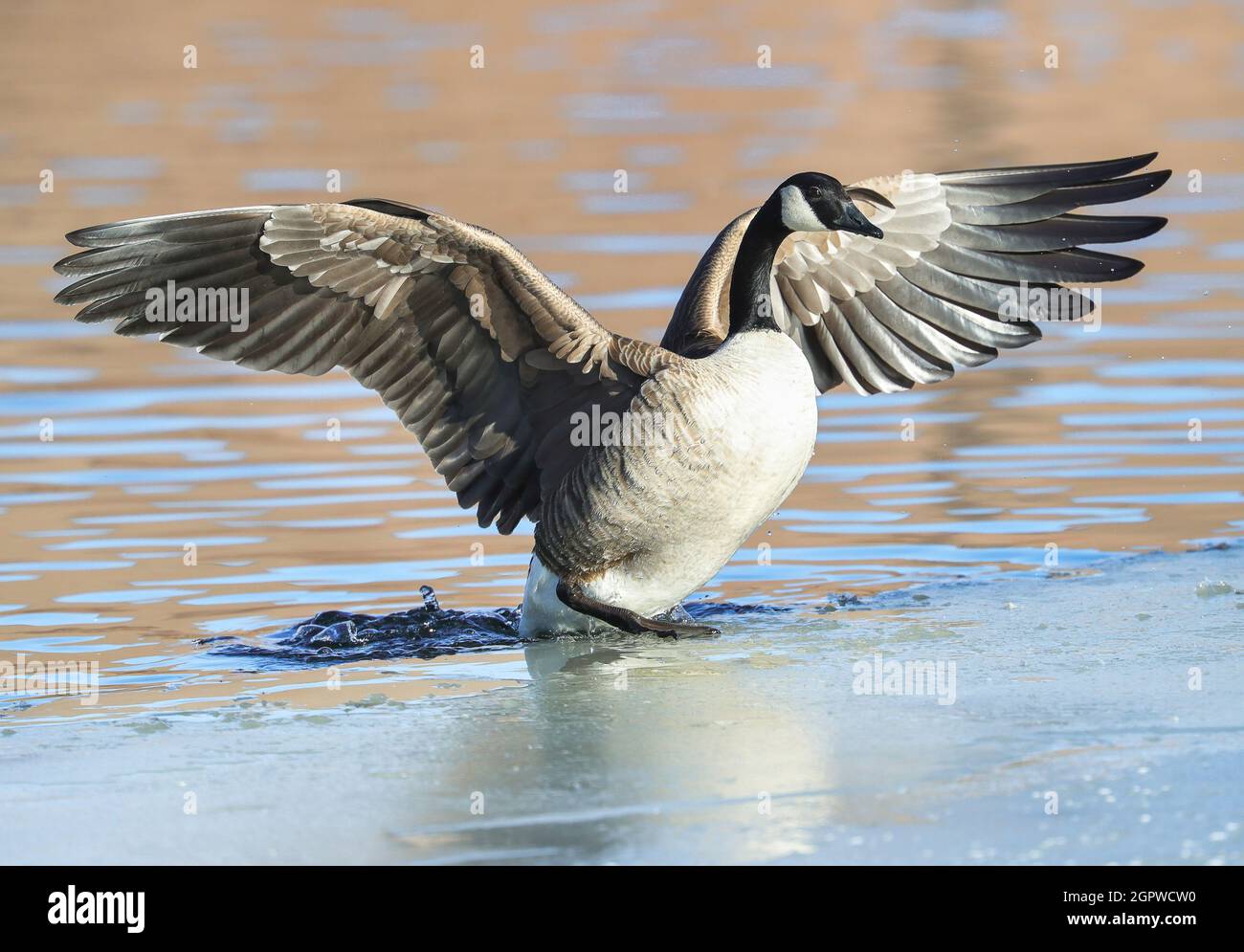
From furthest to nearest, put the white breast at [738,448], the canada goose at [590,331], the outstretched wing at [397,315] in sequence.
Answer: the outstretched wing at [397,315] → the canada goose at [590,331] → the white breast at [738,448]

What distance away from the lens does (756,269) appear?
24.3ft

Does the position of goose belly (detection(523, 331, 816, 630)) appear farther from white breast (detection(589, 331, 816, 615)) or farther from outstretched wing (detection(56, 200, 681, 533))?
outstretched wing (detection(56, 200, 681, 533))

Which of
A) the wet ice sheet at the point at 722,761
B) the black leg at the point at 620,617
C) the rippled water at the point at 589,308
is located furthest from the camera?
the rippled water at the point at 589,308

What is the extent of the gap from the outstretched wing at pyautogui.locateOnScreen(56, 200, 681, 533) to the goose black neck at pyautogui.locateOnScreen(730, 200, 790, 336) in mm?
417

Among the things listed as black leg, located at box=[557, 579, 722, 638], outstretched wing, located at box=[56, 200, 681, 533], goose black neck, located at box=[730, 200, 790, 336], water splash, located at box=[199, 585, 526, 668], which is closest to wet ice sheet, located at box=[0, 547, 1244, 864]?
black leg, located at box=[557, 579, 722, 638]

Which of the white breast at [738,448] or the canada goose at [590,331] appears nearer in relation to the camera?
the white breast at [738,448]

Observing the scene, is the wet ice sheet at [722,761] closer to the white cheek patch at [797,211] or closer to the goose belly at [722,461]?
the goose belly at [722,461]

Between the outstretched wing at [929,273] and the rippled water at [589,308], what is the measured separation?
3.13 feet

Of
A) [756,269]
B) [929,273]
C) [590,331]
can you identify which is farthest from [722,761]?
[929,273]

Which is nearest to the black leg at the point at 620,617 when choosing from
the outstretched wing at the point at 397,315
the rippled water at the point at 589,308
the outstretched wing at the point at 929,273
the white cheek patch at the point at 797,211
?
the rippled water at the point at 589,308

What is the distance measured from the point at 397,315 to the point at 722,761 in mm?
2854

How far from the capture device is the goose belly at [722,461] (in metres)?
6.88

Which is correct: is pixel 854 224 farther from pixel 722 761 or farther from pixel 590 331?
pixel 722 761

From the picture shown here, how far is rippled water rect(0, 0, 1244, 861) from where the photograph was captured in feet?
25.8
